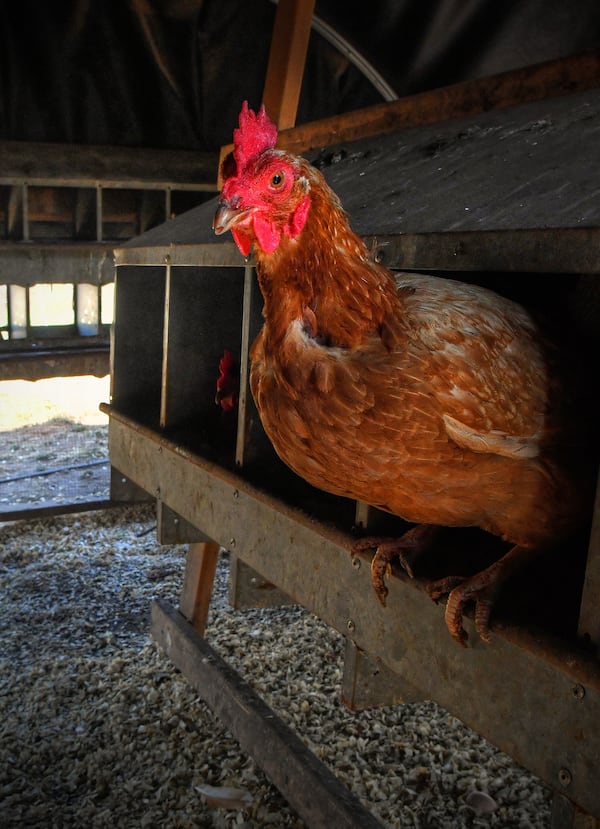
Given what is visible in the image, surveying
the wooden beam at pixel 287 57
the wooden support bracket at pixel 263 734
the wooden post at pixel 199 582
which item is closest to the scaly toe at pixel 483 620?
the wooden support bracket at pixel 263 734

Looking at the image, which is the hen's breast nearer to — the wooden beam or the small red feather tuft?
the small red feather tuft

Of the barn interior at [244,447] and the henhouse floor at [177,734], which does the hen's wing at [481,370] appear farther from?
the henhouse floor at [177,734]

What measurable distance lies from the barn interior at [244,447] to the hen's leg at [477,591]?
0.02 meters

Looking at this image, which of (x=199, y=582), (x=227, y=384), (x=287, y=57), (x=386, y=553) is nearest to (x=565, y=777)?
(x=386, y=553)

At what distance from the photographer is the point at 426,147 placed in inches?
82.6

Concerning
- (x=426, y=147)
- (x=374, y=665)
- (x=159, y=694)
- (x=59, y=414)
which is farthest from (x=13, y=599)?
(x=426, y=147)

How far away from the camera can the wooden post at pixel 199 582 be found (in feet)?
10.6

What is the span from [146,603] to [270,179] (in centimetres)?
321

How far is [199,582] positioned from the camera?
3264mm

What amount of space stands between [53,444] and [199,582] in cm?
261

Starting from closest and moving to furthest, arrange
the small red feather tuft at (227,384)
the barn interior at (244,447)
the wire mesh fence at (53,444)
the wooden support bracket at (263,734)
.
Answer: the barn interior at (244,447) < the wooden support bracket at (263,734) < the small red feather tuft at (227,384) < the wire mesh fence at (53,444)

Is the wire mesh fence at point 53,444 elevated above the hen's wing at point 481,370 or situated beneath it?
situated beneath

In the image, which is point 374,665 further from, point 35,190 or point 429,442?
point 35,190

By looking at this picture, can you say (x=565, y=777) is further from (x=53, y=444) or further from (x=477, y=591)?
(x=53, y=444)
